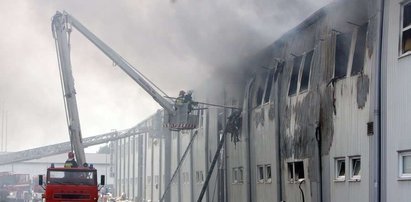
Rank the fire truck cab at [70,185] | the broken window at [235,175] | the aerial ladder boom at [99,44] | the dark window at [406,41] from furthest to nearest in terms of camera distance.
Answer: the broken window at [235,175] → the aerial ladder boom at [99,44] → the fire truck cab at [70,185] → the dark window at [406,41]

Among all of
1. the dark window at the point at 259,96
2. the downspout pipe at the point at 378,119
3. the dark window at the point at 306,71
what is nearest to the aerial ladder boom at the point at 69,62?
the dark window at the point at 259,96

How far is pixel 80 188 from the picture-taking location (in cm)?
1984

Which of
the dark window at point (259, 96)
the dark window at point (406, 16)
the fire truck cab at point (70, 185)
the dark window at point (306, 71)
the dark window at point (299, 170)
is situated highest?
the dark window at point (406, 16)

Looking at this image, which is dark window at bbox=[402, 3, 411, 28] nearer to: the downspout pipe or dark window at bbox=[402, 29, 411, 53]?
dark window at bbox=[402, 29, 411, 53]

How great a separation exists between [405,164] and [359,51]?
3.16 meters

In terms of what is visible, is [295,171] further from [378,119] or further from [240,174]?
[240,174]

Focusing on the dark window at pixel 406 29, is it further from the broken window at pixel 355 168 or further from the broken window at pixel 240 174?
the broken window at pixel 240 174

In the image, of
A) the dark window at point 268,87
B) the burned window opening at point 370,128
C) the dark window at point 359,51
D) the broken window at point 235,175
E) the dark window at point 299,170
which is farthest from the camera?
the broken window at point 235,175

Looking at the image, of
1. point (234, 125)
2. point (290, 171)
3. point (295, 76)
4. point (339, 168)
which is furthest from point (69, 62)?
point (339, 168)

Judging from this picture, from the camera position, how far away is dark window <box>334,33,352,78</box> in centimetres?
1404

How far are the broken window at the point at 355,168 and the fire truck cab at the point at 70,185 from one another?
9.52m

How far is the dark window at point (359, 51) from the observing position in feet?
43.8

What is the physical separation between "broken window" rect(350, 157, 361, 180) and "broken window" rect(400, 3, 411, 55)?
2.77 m

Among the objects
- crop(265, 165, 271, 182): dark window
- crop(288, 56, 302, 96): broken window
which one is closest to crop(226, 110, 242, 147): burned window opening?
crop(265, 165, 271, 182): dark window
